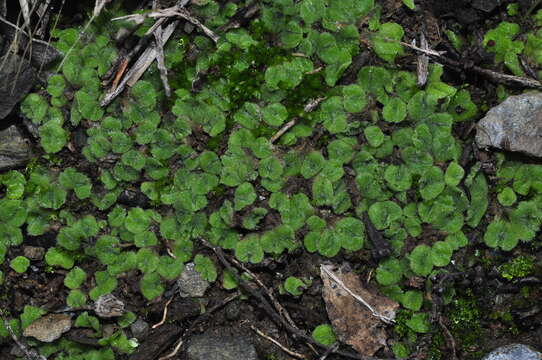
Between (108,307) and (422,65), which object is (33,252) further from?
(422,65)

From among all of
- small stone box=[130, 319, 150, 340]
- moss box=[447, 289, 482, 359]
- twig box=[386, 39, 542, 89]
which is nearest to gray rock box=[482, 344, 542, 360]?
moss box=[447, 289, 482, 359]

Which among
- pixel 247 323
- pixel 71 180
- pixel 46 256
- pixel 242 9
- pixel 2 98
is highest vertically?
pixel 242 9

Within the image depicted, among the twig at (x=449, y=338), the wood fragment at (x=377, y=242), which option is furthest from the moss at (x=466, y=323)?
the wood fragment at (x=377, y=242)

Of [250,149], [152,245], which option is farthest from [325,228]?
[152,245]

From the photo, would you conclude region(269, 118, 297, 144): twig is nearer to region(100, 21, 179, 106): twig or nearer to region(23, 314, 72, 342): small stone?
region(100, 21, 179, 106): twig

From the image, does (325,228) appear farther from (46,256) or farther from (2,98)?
(2,98)

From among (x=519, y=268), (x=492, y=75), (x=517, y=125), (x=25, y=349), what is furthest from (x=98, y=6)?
(x=519, y=268)
